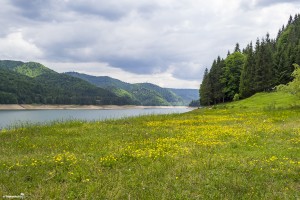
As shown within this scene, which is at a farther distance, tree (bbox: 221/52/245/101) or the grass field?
tree (bbox: 221/52/245/101)

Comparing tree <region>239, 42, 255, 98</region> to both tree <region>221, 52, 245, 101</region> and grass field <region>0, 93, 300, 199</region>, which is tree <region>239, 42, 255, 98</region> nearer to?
tree <region>221, 52, 245, 101</region>

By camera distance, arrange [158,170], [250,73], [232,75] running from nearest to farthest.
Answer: [158,170], [250,73], [232,75]

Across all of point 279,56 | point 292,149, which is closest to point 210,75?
point 279,56

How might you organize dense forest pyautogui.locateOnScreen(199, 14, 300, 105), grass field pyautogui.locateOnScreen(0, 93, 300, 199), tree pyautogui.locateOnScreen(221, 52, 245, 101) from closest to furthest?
grass field pyautogui.locateOnScreen(0, 93, 300, 199) → dense forest pyautogui.locateOnScreen(199, 14, 300, 105) → tree pyautogui.locateOnScreen(221, 52, 245, 101)

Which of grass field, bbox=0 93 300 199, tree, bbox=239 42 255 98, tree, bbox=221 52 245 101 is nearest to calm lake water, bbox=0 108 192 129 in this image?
grass field, bbox=0 93 300 199

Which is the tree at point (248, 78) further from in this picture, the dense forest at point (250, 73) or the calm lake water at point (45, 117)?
the calm lake water at point (45, 117)

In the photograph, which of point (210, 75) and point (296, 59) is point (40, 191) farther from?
point (210, 75)

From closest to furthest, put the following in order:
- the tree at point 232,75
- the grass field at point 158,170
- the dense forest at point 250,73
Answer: the grass field at point 158,170 → the dense forest at point 250,73 → the tree at point 232,75

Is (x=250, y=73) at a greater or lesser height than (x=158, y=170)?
greater

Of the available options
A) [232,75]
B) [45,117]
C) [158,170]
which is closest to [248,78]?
[232,75]

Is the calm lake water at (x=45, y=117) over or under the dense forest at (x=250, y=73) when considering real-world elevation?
under

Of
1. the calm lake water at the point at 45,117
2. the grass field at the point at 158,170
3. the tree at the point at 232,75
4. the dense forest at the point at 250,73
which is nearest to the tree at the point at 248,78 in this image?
the dense forest at the point at 250,73

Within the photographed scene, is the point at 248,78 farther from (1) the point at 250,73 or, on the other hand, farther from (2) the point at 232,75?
(2) the point at 232,75

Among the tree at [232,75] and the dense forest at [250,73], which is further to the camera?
the tree at [232,75]
